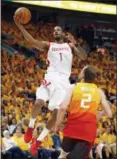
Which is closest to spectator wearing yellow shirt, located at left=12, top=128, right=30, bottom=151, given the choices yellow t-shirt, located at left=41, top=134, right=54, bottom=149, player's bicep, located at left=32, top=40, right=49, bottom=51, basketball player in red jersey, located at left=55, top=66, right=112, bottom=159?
yellow t-shirt, located at left=41, top=134, right=54, bottom=149

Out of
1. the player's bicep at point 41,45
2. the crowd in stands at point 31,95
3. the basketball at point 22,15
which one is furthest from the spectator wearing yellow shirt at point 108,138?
the basketball at point 22,15

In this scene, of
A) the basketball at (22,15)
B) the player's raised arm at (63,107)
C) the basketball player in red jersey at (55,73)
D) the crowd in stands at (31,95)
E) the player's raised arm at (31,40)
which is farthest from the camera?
the crowd in stands at (31,95)

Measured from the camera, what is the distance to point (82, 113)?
7.14m

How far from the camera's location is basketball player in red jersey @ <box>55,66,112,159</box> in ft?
23.3

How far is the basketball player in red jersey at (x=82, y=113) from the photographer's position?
23.3ft

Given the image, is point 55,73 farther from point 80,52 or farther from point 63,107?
point 63,107

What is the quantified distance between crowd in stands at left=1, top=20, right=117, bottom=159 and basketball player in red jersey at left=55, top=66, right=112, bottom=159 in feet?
8.34

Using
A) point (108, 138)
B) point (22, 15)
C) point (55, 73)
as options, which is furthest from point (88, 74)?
point (108, 138)

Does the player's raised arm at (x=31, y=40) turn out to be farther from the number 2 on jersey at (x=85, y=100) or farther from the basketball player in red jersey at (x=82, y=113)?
the number 2 on jersey at (x=85, y=100)

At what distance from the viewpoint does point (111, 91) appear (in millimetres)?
20422

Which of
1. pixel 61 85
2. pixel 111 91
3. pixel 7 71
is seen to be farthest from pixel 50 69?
pixel 111 91

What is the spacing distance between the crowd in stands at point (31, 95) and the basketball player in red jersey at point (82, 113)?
2.54 m

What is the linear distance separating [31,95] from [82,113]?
10.6m

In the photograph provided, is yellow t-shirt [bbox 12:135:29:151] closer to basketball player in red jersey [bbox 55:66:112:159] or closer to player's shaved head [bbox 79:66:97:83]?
basketball player in red jersey [bbox 55:66:112:159]
